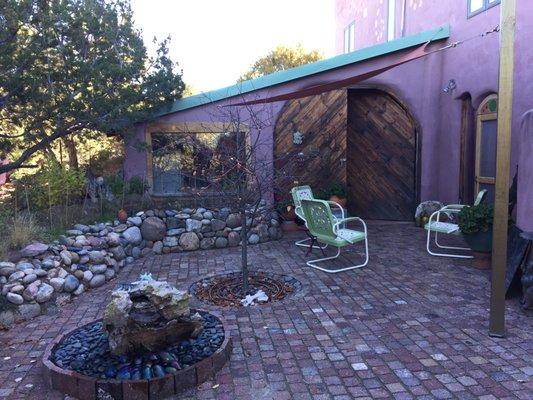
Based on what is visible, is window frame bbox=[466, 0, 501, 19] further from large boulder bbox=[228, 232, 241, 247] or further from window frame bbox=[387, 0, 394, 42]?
large boulder bbox=[228, 232, 241, 247]

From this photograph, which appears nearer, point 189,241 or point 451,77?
point 189,241

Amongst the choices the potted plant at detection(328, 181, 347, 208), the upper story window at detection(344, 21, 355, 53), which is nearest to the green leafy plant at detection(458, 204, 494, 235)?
the potted plant at detection(328, 181, 347, 208)

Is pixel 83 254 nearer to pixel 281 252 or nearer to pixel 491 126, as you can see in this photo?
pixel 281 252

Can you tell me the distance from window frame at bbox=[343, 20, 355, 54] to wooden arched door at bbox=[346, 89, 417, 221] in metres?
6.27

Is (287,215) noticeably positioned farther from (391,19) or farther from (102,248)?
(391,19)

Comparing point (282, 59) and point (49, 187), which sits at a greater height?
point (282, 59)

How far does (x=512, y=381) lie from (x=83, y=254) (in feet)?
13.9

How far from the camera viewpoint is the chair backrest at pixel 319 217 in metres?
5.18

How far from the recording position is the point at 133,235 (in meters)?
6.18

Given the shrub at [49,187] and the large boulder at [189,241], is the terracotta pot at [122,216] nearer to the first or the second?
the shrub at [49,187]

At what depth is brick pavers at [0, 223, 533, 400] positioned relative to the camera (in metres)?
2.80

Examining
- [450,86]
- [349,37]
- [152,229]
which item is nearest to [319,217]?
[152,229]

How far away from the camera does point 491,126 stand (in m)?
6.63

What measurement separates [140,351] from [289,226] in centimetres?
479
